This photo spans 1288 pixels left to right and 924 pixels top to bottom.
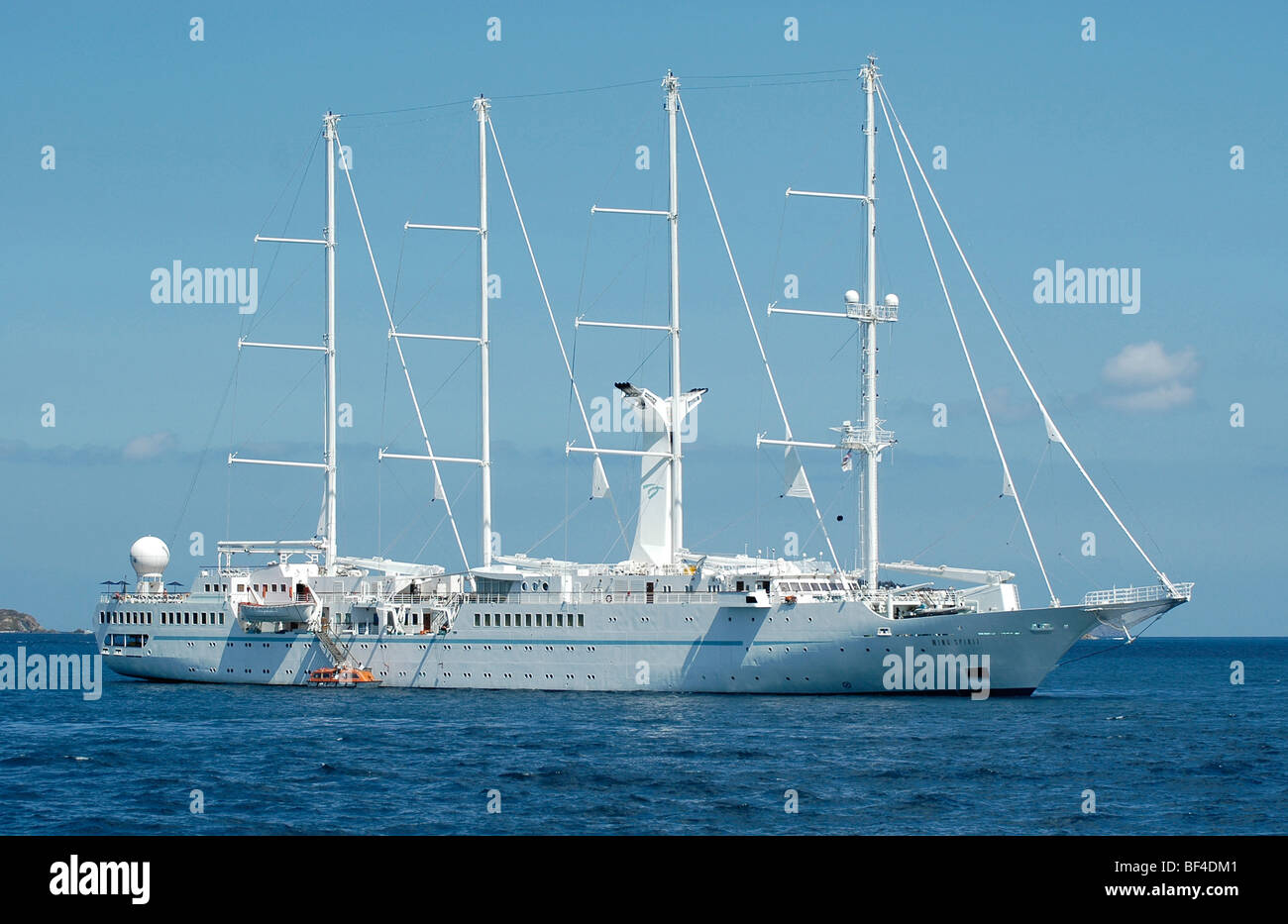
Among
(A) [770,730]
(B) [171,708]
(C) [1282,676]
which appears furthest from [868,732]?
(C) [1282,676]

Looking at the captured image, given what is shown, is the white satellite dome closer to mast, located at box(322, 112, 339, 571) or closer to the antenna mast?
mast, located at box(322, 112, 339, 571)

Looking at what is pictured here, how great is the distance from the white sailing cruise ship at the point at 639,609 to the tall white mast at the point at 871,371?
6cm

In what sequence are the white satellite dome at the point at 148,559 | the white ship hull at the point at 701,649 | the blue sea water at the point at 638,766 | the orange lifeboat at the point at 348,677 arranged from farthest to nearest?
the white satellite dome at the point at 148,559 < the orange lifeboat at the point at 348,677 < the white ship hull at the point at 701,649 < the blue sea water at the point at 638,766

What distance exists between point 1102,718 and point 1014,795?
1881cm

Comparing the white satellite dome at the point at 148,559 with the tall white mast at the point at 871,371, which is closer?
the tall white mast at the point at 871,371

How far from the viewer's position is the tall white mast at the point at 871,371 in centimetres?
5500

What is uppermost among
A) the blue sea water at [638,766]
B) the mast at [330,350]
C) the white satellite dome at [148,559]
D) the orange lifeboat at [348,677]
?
the mast at [330,350]

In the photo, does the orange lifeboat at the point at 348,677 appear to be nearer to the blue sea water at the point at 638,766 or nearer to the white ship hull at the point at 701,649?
the white ship hull at the point at 701,649

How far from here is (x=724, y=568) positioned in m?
55.7

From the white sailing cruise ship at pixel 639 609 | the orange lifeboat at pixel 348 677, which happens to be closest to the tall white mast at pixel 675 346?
the white sailing cruise ship at pixel 639 609

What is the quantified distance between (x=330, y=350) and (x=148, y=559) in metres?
13.5

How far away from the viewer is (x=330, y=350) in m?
65.9

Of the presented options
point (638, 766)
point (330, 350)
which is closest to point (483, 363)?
point (330, 350)
